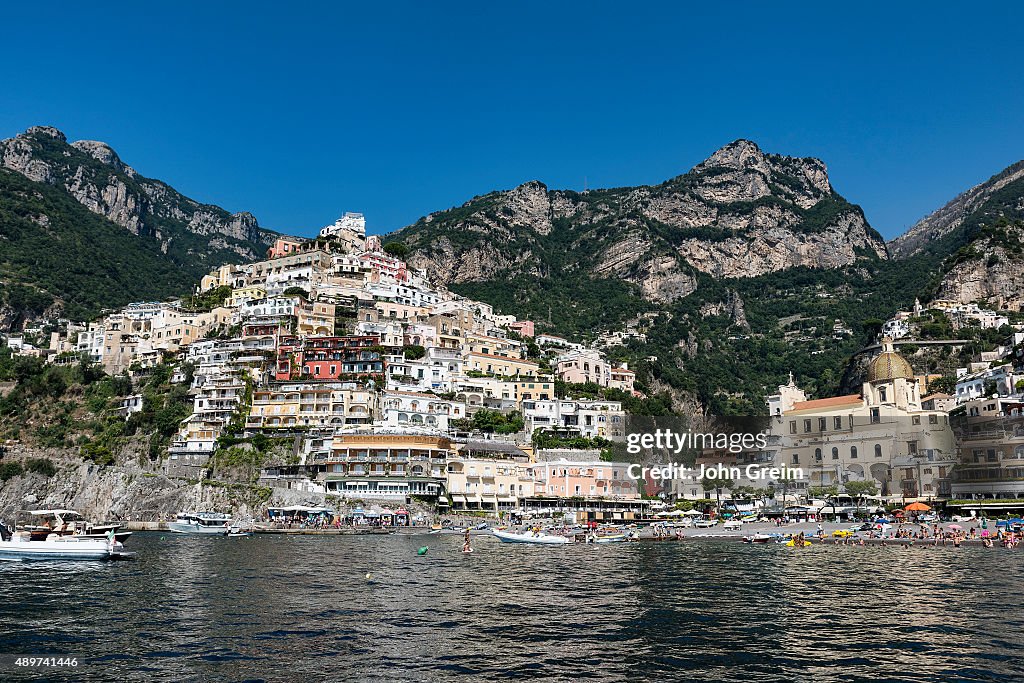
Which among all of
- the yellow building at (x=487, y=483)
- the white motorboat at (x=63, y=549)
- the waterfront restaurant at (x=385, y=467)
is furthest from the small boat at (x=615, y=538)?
the white motorboat at (x=63, y=549)

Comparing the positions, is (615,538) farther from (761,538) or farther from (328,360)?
(328,360)

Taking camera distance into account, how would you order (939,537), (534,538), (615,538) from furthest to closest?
1. (615,538)
2. (534,538)
3. (939,537)

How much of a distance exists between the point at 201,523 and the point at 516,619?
55907 mm

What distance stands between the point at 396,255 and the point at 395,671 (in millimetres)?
138037

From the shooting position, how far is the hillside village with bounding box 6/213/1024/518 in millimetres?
87000

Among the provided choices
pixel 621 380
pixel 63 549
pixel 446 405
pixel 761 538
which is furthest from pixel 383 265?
pixel 63 549

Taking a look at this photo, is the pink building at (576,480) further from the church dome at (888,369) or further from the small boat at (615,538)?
the church dome at (888,369)

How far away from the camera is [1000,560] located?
156ft

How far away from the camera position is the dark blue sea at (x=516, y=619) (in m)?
21.4

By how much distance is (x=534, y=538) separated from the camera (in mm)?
64062

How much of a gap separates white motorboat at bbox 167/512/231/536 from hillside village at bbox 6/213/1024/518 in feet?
26.1

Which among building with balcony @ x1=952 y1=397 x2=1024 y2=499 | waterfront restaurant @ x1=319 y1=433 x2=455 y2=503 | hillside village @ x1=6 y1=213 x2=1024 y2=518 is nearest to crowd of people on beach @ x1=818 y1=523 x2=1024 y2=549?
building with balcony @ x1=952 y1=397 x2=1024 y2=499

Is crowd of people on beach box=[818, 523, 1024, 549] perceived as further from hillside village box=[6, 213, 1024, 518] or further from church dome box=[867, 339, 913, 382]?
church dome box=[867, 339, 913, 382]

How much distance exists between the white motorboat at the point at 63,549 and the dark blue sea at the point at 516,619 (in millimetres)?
1745
